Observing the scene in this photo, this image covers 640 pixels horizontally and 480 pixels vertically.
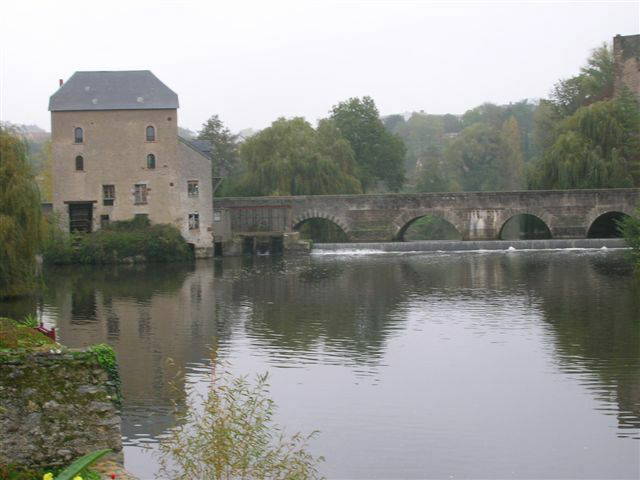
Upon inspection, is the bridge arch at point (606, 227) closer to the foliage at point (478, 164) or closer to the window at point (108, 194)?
the window at point (108, 194)

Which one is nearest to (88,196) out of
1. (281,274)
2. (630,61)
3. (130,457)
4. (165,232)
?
(165,232)

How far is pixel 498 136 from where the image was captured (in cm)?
7269

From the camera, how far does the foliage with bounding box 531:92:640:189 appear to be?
1674 inches

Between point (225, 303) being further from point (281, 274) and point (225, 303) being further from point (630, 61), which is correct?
point (630, 61)

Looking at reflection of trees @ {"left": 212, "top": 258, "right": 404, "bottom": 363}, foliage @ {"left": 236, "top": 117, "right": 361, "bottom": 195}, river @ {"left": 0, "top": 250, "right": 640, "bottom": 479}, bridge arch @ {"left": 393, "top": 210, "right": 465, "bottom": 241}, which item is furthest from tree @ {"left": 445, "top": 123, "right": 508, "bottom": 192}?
river @ {"left": 0, "top": 250, "right": 640, "bottom": 479}

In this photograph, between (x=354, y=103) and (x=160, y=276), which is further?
(x=354, y=103)

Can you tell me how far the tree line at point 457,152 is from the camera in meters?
43.0

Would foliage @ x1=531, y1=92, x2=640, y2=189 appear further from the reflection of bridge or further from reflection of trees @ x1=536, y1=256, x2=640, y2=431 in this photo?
reflection of trees @ x1=536, y1=256, x2=640, y2=431

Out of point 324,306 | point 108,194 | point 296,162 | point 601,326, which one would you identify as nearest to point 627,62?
point 296,162

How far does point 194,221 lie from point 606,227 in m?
17.5

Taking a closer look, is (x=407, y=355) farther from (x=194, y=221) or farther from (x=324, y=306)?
(x=194, y=221)

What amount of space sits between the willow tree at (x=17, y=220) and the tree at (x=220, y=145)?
3460 cm

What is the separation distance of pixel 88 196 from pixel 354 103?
65.6 feet

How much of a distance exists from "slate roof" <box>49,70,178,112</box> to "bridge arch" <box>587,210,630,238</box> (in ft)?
59.5
